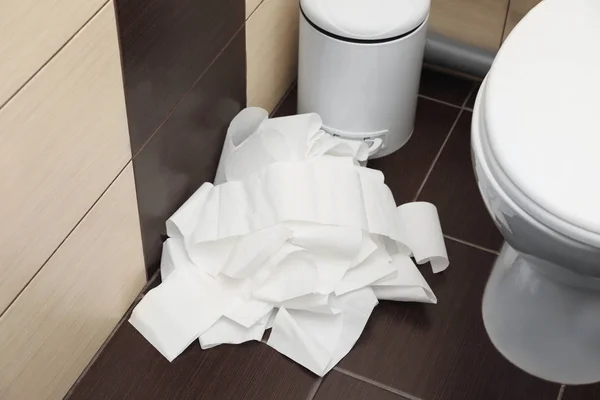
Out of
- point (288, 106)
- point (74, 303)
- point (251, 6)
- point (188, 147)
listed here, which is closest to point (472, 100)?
point (288, 106)

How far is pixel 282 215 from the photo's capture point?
1338 mm

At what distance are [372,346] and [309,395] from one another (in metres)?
0.13

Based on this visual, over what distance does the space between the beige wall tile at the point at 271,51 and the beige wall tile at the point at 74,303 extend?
39 cm

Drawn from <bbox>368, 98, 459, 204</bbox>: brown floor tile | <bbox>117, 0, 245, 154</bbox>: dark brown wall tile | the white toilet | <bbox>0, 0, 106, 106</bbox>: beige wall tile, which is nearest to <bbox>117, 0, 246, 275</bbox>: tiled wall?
<bbox>117, 0, 245, 154</bbox>: dark brown wall tile

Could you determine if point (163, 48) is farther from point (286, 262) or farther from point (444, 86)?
point (444, 86)

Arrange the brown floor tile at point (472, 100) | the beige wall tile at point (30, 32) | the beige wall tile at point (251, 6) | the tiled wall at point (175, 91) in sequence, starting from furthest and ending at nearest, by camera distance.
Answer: the brown floor tile at point (472, 100), the beige wall tile at point (251, 6), the tiled wall at point (175, 91), the beige wall tile at point (30, 32)

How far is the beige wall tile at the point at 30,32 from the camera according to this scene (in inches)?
34.0

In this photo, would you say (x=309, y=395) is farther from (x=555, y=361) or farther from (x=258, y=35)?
(x=258, y=35)

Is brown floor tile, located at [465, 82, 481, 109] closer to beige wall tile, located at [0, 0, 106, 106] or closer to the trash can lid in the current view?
the trash can lid

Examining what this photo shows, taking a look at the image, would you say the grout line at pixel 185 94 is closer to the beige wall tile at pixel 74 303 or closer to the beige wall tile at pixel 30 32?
the beige wall tile at pixel 74 303

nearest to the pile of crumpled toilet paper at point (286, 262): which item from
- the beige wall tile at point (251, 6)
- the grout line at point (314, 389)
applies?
the grout line at point (314, 389)

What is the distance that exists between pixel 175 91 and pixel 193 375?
419 mm

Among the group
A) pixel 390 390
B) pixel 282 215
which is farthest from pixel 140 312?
pixel 390 390

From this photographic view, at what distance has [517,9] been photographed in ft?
5.44
